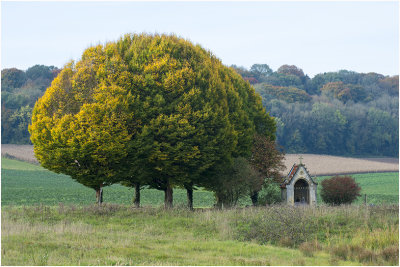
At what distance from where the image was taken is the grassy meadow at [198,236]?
19.4 metres

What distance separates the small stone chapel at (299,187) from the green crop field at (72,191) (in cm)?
803

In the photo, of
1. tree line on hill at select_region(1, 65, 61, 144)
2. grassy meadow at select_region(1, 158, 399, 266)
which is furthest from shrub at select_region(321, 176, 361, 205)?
tree line on hill at select_region(1, 65, 61, 144)

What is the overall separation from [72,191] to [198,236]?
37.1 meters

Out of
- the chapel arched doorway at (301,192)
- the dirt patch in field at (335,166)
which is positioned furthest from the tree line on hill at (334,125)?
the chapel arched doorway at (301,192)

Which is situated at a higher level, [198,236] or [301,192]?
[301,192]

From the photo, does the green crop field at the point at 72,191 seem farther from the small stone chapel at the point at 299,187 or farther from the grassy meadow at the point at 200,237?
the grassy meadow at the point at 200,237

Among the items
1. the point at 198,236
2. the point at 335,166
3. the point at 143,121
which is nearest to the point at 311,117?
the point at 335,166

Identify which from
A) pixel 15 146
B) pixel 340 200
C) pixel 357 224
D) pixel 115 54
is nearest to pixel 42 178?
pixel 15 146

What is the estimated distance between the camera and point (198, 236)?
84.0 feet

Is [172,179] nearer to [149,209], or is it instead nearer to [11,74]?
[149,209]

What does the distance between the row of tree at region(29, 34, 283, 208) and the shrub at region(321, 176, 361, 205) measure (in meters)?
5.83

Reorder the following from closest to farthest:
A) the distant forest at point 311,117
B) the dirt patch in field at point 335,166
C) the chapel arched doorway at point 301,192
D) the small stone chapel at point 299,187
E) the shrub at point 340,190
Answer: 1. the shrub at point 340,190
2. the small stone chapel at point 299,187
3. the chapel arched doorway at point 301,192
4. the dirt patch in field at point 335,166
5. the distant forest at point 311,117

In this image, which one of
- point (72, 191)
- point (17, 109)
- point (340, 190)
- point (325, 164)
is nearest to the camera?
point (340, 190)

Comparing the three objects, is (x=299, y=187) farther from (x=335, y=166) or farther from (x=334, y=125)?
(x=334, y=125)
